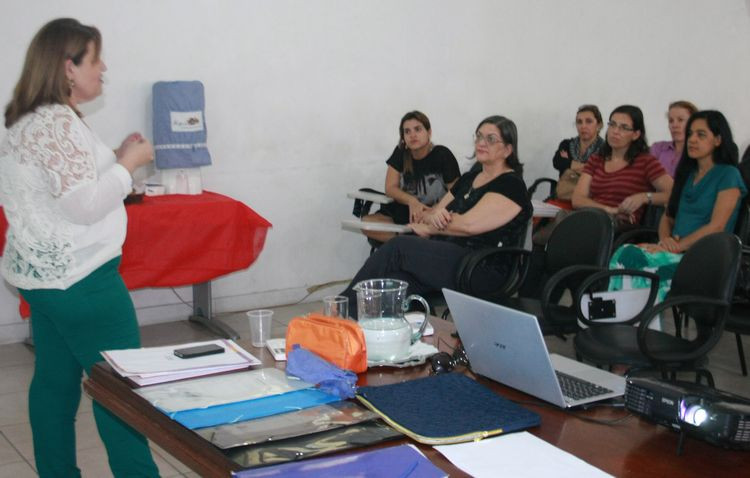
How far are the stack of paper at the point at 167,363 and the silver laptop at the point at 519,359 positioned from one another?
1.61ft

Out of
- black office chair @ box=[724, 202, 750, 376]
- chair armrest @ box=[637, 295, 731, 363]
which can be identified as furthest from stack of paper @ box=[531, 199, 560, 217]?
chair armrest @ box=[637, 295, 731, 363]

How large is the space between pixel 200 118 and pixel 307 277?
4.51 ft

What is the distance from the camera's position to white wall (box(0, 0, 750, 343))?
488cm

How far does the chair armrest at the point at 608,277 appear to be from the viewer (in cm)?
344

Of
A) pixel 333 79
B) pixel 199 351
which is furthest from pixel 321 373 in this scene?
pixel 333 79

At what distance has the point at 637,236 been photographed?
4.91 metres

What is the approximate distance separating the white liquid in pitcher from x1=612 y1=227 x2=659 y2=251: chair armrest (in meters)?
2.87

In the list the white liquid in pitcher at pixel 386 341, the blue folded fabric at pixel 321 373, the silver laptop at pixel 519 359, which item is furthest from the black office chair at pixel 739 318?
the blue folded fabric at pixel 321 373

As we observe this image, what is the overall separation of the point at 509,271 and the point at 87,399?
1.96 meters

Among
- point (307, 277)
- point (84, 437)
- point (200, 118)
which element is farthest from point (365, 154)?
point (84, 437)

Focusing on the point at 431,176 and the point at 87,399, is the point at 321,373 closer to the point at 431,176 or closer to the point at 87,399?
the point at 87,399

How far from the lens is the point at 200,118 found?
481 cm

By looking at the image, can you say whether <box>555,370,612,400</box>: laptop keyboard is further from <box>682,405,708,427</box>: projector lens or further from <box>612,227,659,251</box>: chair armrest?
<box>612,227,659,251</box>: chair armrest

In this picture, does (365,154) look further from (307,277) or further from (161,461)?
(161,461)
